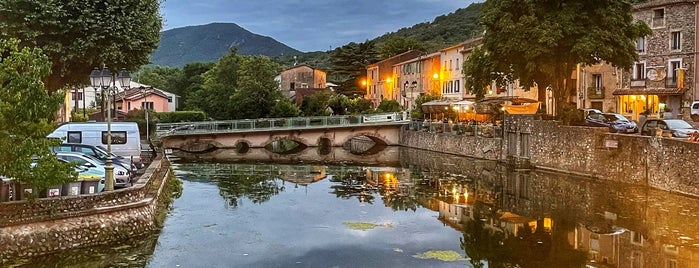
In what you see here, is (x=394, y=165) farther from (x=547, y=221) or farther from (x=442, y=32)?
(x=442, y=32)

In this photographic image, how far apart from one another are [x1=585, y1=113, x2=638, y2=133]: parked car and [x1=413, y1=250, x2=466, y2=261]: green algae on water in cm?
2405

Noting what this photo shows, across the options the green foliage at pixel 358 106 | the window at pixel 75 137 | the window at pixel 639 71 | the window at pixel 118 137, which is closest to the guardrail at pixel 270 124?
the green foliage at pixel 358 106

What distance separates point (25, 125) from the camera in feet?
54.6

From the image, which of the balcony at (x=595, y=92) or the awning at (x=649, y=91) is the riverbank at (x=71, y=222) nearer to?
the awning at (x=649, y=91)

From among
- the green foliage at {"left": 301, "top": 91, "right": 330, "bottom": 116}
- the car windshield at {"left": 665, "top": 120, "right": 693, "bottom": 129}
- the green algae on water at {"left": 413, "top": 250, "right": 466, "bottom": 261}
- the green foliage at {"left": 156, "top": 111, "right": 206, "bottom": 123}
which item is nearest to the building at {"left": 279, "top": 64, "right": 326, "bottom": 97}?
the green foliage at {"left": 301, "top": 91, "right": 330, "bottom": 116}

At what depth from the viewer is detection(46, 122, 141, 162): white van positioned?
33.9 metres

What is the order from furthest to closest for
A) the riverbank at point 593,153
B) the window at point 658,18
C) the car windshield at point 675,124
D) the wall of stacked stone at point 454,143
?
1. the window at point 658,18
2. the wall of stacked stone at point 454,143
3. the car windshield at point 675,124
4. the riverbank at point 593,153

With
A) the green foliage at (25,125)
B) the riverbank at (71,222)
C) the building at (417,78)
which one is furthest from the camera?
the building at (417,78)

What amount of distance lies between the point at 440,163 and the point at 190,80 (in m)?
65.9

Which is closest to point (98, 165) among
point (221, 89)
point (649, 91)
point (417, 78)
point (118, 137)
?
point (118, 137)

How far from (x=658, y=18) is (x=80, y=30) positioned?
41.1 m

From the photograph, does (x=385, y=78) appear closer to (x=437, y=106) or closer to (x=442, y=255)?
(x=437, y=106)

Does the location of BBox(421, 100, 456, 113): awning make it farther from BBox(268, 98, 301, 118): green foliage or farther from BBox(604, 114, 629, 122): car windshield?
BBox(604, 114, 629, 122): car windshield

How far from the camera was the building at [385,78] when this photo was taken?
94.9 meters
